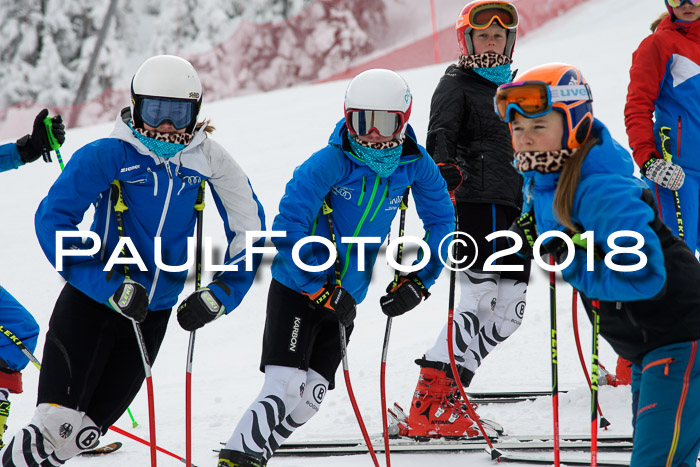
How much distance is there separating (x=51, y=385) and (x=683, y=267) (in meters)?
2.74

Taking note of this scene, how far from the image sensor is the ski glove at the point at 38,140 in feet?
15.4

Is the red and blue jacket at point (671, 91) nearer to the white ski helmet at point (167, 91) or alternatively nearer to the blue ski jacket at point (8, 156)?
the white ski helmet at point (167, 91)

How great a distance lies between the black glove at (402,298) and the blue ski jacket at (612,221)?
1.33 meters

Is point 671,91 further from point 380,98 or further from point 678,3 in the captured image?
point 380,98

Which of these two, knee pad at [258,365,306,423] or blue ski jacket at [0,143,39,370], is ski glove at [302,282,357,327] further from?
blue ski jacket at [0,143,39,370]

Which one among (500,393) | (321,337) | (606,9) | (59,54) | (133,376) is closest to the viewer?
(133,376)

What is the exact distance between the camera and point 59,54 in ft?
82.5

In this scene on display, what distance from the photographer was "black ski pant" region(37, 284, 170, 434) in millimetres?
3605

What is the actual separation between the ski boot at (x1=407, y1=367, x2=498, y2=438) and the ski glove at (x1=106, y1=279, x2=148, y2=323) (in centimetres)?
198

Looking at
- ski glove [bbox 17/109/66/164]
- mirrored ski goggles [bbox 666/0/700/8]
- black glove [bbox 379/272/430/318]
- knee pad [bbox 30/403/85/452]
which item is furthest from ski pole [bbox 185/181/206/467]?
mirrored ski goggles [bbox 666/0/700/8]

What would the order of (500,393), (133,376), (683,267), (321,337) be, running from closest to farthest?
(683,267), (133,376), (321,337), (500,393)

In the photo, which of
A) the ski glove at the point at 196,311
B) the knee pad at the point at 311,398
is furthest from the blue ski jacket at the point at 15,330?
the knee pad at the point at 311,398

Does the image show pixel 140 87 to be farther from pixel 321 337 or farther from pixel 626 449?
pixel 626 449

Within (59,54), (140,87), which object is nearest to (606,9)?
(59,54)
